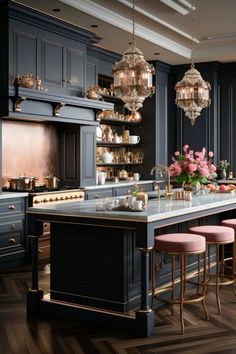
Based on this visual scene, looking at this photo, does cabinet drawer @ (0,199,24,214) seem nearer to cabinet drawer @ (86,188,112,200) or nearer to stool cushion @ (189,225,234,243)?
cabinet drawer @ (86,188,112,200)

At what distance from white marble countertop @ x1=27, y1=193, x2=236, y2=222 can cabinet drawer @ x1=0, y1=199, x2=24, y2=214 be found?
1432 millimetres

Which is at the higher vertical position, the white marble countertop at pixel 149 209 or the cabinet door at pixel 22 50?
the cabinet door at pixel 22 50

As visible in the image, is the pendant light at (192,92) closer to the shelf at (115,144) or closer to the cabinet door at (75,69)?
the cabinet door at (75,69)

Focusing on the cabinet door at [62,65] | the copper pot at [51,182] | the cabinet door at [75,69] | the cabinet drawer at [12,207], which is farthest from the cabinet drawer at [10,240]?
the cabinet door at [75,69]

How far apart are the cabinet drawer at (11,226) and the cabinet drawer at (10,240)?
6 cm

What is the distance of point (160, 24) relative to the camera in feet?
23.8

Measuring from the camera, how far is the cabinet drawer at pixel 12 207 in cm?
585

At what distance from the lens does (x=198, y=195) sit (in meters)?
5.66

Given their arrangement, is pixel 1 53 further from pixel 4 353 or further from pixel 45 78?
pixel 4 353

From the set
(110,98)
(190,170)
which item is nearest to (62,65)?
(110,98)

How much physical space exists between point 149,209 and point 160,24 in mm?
3835

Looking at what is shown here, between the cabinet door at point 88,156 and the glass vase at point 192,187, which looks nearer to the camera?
the glass vase at point 192,187

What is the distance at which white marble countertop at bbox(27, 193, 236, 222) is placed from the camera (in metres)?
3.90

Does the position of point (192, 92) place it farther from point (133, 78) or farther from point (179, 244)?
point (179, 244)
